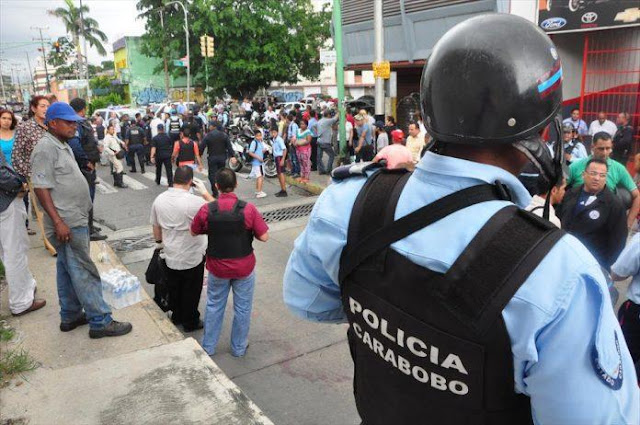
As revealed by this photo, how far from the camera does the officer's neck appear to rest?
1.25 meters

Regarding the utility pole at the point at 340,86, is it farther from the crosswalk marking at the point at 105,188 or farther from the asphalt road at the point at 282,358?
the crosswalk marking at the point at 105,188

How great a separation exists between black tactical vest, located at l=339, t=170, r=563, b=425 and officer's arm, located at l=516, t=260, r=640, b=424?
46 mm

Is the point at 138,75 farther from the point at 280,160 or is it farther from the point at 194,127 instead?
the point at 280,160

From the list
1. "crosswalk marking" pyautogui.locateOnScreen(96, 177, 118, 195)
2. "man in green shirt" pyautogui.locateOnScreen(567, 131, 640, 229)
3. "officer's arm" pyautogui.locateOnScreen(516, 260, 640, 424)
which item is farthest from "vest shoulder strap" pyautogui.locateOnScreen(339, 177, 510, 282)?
"crosswalk marking" pyautogui.locateOnScreen(96, 177, 118, 195)

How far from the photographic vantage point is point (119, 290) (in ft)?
15.6

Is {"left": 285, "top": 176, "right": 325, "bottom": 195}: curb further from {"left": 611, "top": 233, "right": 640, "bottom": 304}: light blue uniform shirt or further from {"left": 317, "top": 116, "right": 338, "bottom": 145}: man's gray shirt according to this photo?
{"left": 611, "top": 233, "right": 640, "bottom": 304}: light blue uniform shirt

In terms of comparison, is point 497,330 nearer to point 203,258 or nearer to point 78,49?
point 203,258

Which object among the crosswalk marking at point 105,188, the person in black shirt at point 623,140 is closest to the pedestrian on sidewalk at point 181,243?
the crosswalk marking at point 105,188

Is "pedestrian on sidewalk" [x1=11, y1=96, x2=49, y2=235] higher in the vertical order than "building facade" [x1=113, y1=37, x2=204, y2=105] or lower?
lower

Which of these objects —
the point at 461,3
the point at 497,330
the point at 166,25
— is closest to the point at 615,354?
the point at 497,330

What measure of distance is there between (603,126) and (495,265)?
36.8 feet

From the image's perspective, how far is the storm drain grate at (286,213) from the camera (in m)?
9.29

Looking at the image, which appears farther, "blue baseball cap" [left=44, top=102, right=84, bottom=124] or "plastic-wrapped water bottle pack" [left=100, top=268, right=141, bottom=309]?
"plastic-wrapped water bottle pack" [left=100, top=268, right=141, bottom=309]

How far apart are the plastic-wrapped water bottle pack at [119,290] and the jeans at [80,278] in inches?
20.9
